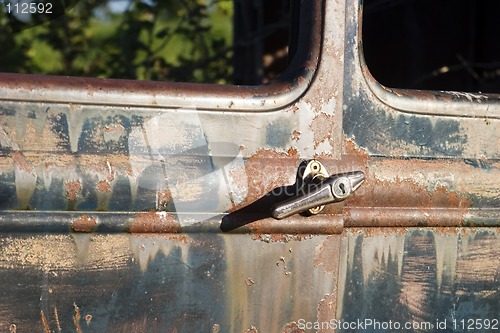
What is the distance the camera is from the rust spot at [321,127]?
1.46 m

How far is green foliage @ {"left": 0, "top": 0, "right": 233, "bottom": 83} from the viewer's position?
13.9 feet

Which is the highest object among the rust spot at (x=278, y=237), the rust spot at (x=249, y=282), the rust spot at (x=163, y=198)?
the rust spot at (x=163, y=198)

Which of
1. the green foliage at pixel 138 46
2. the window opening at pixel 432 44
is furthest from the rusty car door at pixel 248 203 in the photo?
the green foliage at pixel 138 46

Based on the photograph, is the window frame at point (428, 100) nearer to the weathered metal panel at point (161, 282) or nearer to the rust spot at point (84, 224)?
the weathered metal panel at point (161, 282)

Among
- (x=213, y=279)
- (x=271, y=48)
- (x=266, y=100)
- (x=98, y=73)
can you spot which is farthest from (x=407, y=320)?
(x=98, y=73)

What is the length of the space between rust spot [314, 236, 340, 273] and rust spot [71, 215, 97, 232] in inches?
16.2

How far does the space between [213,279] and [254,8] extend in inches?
91.4

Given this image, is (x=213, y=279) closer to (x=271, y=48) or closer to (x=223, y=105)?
(x=223, y=105)

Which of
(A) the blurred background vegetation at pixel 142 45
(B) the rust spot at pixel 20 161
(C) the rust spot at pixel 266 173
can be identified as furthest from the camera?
(A) the blurred background vegetation at pixel 142 45

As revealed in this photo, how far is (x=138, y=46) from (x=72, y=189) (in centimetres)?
306

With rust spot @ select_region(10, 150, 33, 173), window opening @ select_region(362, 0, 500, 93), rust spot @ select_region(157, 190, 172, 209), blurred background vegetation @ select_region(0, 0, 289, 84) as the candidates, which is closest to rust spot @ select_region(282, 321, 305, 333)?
rust spot @ select_region(157, 190, 172, 209)

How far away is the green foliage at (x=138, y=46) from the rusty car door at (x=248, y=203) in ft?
8.23

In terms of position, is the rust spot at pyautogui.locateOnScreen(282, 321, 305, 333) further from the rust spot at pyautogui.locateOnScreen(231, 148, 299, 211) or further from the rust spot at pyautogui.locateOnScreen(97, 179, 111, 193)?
the rust spot at pyautogui.locateOnScreen(97, 179, 111, 193)

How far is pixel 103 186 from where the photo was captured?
1354 millimetres
